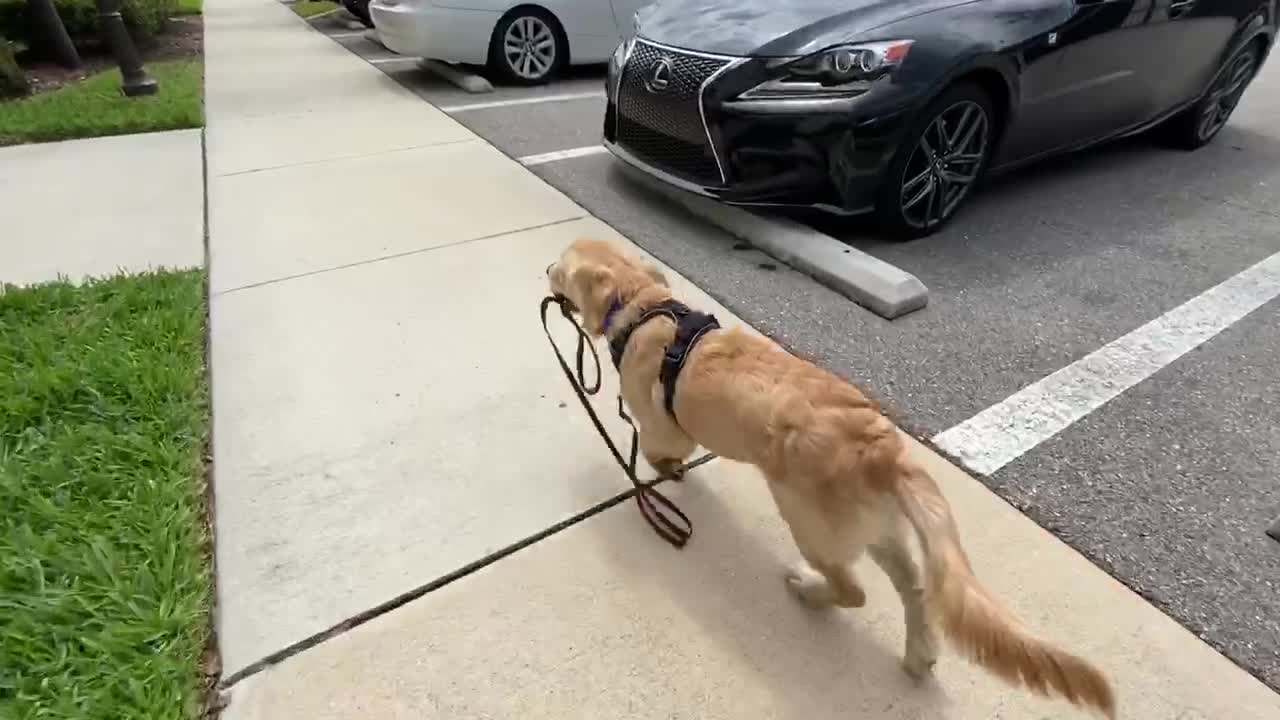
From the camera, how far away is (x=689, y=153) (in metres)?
4.05

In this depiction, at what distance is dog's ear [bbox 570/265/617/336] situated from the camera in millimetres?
2197

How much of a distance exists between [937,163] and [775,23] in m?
1.17

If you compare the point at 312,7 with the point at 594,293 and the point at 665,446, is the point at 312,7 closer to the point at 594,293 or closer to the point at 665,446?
the point at 594,293

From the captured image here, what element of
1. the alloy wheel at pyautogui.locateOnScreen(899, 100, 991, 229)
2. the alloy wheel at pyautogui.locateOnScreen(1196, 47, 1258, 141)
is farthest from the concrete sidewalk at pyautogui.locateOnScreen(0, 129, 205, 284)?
the alloy wheel at pyautogui.locateOnScreen(1196, 47, 1258, 141)

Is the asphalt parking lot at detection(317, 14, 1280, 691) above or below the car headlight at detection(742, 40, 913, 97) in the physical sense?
below

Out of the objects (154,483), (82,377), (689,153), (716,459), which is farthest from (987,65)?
(82,377)

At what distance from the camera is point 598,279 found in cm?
221

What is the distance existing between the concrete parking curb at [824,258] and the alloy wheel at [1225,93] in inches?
143

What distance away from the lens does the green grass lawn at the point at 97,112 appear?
235 inches

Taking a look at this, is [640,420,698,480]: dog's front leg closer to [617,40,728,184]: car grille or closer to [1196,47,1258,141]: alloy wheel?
[617,40,728,184]: car grille

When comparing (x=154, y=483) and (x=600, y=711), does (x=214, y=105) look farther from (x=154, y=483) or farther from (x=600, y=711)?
(x=600, y=711)

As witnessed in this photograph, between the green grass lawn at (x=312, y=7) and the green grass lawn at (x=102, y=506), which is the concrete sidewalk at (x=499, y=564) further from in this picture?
the green grass lawn at (x=312, y=7)

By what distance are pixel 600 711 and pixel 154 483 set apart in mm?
1642

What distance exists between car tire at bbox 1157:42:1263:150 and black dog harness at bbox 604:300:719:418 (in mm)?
5256
